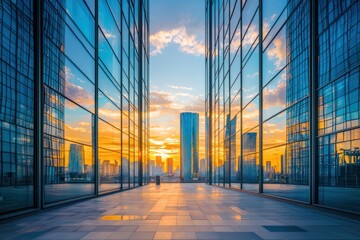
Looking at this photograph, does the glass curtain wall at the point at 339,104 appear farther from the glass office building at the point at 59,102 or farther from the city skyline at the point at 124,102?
the glass office building at the point at 59,102

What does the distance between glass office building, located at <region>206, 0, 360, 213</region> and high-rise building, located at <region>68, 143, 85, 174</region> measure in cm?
1194

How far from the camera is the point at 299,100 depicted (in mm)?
16734

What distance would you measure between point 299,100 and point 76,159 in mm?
12842

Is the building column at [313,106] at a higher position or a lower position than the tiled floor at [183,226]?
higher

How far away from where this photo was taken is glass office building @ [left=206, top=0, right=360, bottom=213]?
1218 centimetres

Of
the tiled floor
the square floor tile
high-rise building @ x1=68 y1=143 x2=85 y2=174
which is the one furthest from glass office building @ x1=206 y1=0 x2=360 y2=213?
high-rise building @ x1=68 y1=143 x2=85 y2=174

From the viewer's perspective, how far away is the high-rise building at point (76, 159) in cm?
1763

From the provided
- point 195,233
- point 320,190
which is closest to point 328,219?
point 320,190

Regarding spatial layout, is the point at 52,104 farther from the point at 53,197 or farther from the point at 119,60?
the point at 119,60

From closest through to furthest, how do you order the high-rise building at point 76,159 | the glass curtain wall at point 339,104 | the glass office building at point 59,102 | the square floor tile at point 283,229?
the square floor tile at point 283,229
the glass curtain wall at point 339,104
the glass office building at point 59,102
the high-rise building at point 76,159

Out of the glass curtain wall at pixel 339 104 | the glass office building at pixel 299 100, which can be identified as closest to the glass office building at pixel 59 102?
the glass office building at pixel 299 100

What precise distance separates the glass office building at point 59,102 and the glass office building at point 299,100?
11.5 metres

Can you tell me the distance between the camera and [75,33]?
18688mm

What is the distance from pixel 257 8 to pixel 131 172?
21.9 metres
